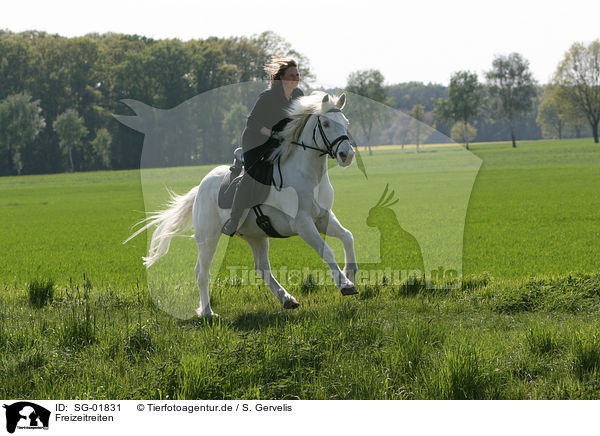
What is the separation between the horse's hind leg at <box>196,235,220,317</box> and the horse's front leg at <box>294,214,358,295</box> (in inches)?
70.0

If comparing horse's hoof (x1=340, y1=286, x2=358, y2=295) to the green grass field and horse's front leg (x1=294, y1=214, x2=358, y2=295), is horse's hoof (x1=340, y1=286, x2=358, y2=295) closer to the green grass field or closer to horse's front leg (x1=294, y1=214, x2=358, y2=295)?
horse's front leg (x1=294, y1=214, x2=358, y2=295)

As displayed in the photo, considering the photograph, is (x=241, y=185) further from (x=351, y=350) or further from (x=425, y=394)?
(x=425, y=394)

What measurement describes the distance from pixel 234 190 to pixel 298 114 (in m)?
1.46

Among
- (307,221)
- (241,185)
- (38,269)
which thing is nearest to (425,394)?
(307,221)

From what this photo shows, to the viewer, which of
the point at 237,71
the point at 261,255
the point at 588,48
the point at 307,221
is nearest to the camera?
the point at 307,221

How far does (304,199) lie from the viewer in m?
7.02

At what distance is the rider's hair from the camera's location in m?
7.18

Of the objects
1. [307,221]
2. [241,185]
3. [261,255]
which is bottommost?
[261,255]

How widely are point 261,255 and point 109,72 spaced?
101m

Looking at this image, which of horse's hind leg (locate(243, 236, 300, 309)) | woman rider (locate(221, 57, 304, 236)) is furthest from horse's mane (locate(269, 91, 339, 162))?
horse's hind leg (locate(243, 236, 300, 309))

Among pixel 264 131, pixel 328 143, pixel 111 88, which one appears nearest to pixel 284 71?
pixel 264 131

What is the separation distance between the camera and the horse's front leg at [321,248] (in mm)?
6383

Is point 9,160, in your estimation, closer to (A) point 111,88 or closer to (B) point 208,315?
(A) point 111,88

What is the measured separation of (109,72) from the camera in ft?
329
